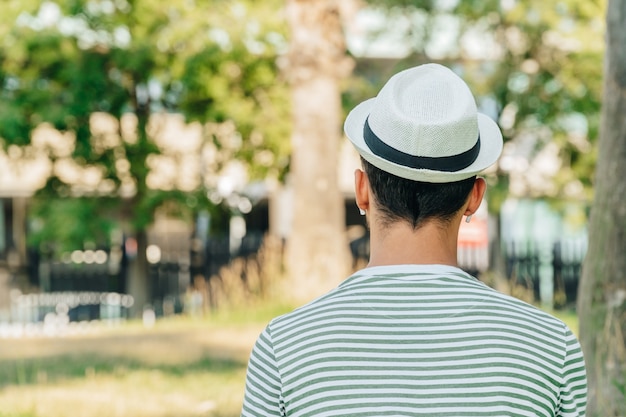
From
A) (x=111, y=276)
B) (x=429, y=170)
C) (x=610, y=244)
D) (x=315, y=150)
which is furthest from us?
(x=111, y=276)

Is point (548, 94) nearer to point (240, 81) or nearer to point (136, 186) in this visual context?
point (240, 81)

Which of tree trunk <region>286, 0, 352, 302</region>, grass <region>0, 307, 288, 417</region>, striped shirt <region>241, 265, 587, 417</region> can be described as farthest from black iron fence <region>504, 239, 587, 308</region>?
striped shirt <region>241, 265, 587, 417</region>

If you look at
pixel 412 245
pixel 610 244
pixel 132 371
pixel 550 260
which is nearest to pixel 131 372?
pixel 132 371

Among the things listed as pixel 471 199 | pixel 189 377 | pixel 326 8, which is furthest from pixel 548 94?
pixel 471 199

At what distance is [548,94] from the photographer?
62.7 feet

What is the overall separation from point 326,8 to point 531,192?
8.37 metres

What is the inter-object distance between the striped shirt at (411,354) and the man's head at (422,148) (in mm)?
124

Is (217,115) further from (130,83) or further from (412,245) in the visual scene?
(412,245)

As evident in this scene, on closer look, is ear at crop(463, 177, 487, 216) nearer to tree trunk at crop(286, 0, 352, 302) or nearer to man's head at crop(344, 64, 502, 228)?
man's head at crop(344, 64, 502, 228)

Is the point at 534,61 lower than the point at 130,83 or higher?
higher

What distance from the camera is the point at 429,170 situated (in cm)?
176

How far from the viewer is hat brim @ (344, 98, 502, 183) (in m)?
1.76

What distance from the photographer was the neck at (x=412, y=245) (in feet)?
5.81

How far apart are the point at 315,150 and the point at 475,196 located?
11169 millimetres
